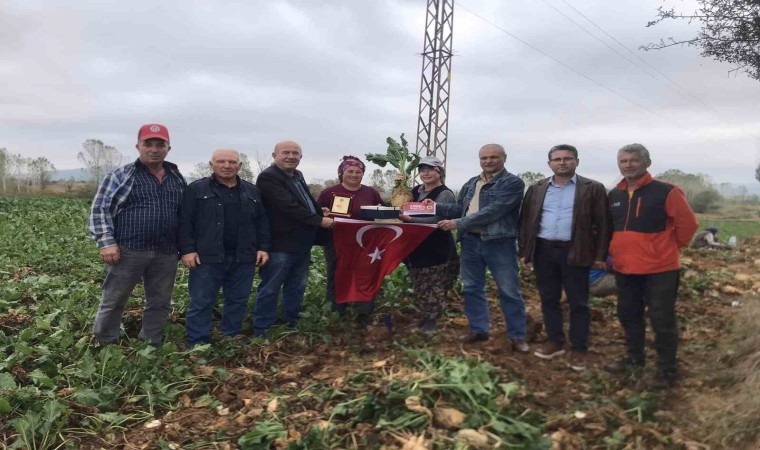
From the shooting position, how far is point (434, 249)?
5.08 meters

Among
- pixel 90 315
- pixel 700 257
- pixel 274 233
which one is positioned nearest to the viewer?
pixel 274 233

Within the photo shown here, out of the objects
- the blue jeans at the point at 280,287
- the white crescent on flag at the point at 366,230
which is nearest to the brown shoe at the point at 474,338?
the white crescent on flag at the point at 366,230

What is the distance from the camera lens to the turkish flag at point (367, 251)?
16.5 ft

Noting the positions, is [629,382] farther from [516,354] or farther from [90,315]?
[90,315]

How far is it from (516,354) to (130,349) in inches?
130

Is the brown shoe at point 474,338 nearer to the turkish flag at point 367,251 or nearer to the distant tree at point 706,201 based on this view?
the turkish flag at point 367,251

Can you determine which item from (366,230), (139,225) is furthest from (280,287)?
(139,225)

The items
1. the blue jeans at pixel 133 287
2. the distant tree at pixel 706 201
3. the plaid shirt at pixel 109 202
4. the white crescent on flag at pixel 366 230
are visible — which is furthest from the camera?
the distant tree at pixel 706 201

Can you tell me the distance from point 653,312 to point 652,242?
0.51 m

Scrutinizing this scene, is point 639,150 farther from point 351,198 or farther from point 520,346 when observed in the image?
point 351,198

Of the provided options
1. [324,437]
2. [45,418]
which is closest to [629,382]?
[324,437]

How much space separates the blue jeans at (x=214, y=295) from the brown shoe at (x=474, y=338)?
2.06 meters

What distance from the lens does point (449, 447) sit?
112 inches

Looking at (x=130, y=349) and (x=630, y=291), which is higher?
(x=630, y=291)
